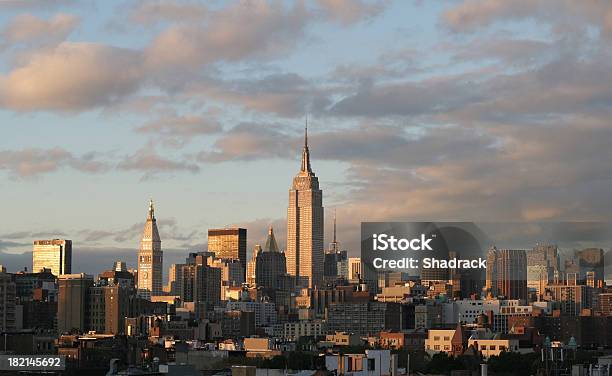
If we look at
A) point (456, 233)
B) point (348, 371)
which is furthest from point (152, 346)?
point (348, 371)

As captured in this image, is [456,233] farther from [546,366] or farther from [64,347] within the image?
[546,366]

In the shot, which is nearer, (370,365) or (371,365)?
(371,365)

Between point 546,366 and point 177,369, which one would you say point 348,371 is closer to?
point 177,369

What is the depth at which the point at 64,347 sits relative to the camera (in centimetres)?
15250

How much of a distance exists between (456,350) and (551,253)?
63.5 feet

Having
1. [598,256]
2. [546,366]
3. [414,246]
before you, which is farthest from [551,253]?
[546,366]

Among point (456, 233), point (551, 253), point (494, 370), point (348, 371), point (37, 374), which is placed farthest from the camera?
point (551, 253)

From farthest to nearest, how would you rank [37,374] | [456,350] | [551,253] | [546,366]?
[551,253] → [456,350] → [546,366] → [37,374]

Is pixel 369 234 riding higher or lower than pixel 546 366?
higher

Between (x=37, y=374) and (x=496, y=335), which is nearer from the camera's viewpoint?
(x=37, y=374)

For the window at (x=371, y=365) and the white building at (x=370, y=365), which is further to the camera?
the window at (x=371, y=365)

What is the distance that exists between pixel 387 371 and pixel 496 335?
103 m

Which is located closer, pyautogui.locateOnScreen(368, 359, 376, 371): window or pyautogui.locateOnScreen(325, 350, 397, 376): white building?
pyautogui.locateOnScreen(325, 350, 397, 376): white building

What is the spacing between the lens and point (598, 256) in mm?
194375
